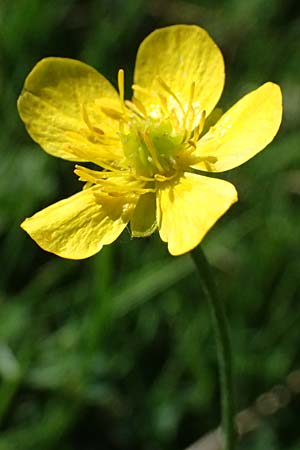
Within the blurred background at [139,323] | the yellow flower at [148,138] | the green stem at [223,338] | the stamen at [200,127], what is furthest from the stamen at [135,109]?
the blurred background at [139,323]

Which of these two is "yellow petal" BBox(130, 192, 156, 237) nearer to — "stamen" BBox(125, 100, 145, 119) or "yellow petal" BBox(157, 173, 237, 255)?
"yellow petal" BBox(157, 173, 237, 255)

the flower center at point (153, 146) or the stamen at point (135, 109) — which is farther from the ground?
the stamen at point (135, 109)

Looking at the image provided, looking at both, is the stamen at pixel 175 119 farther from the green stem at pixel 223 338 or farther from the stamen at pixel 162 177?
the green stem at pixel 223 338

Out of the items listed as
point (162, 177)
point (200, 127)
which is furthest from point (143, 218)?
point (200, 127)

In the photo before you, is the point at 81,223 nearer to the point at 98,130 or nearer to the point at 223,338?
the point at 98,130

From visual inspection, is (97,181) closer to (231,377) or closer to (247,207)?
(231,377)
